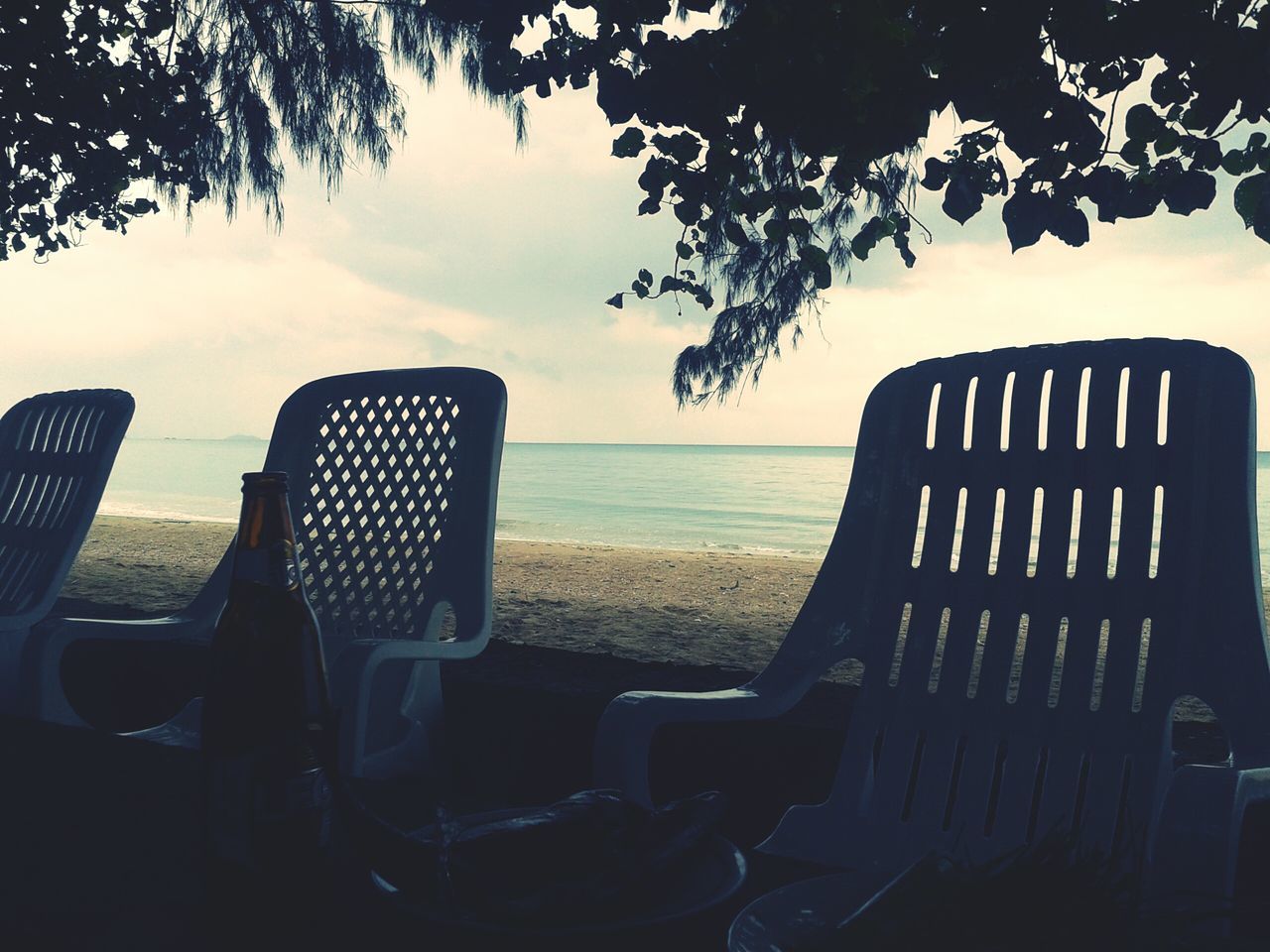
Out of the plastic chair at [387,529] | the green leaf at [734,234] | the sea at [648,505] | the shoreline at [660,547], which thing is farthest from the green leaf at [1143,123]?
the sea at [648,505]

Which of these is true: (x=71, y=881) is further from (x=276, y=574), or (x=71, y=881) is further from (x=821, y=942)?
(x=821, y=942)

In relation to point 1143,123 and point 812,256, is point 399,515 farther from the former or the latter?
point 1143,123

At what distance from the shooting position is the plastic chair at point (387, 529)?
2004 millimetres

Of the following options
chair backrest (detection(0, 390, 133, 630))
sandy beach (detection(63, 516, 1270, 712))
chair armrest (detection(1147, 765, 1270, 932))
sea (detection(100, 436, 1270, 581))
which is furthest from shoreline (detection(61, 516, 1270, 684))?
sea (detection(100, 436, 1270, 581))

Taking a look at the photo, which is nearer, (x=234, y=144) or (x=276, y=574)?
(x=276, y=574)

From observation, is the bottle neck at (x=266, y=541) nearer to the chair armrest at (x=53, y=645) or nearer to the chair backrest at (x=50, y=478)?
the chair armrest at (x=53, y=645)

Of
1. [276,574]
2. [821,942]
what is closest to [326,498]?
[276,574]

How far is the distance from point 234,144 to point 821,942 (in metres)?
5.13

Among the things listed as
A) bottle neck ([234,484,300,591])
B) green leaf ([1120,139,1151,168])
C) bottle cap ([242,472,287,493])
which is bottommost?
bottle neck ([234,484,300,591])

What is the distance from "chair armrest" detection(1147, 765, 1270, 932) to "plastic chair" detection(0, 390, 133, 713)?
7.62 ft

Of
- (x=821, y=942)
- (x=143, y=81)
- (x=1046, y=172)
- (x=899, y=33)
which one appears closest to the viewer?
(x=821, y=942)

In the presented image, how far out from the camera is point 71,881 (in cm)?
86

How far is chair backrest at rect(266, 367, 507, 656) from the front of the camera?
2146mm

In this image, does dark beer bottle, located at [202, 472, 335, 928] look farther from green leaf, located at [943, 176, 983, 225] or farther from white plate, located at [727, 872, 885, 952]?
green leaf, located at [943, 176, 983, 225]
